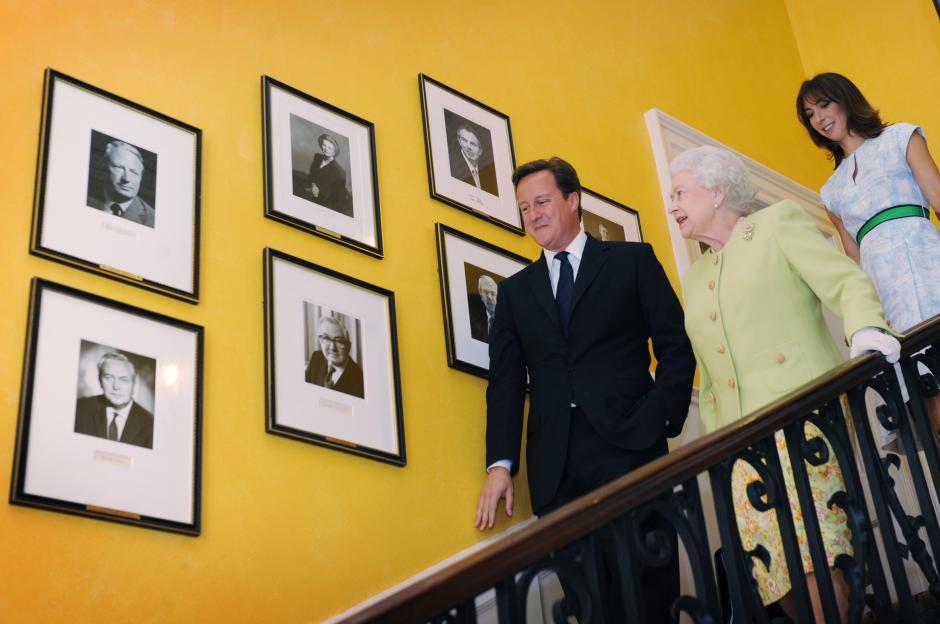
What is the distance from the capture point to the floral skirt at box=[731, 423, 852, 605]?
3.19 meters

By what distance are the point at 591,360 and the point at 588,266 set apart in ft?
1.29

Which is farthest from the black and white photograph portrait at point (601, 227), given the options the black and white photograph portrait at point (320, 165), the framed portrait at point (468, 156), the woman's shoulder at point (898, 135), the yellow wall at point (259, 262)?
the woman's shoulder at point (898, 135)

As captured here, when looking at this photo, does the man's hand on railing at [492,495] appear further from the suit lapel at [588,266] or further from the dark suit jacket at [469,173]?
the dark suit jacket at [469,173]

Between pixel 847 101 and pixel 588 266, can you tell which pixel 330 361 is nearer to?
pixel 588 266

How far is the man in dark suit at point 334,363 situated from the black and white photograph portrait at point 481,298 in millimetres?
628

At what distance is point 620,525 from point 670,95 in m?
4.46

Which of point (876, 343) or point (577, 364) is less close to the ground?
point (577, 364)

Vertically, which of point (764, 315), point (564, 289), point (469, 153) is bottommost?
point (764, 315)

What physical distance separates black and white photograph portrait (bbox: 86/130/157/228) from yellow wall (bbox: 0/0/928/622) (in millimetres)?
202

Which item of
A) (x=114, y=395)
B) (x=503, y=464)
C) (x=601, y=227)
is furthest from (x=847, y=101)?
(x=114, y=395)

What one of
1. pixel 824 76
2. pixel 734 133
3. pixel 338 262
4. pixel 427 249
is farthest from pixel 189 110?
pixel 734 133

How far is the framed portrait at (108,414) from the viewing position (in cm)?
334

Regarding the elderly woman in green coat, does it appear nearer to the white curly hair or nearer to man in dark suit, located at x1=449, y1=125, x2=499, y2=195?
the white curly hair

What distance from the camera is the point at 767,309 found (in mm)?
3586
